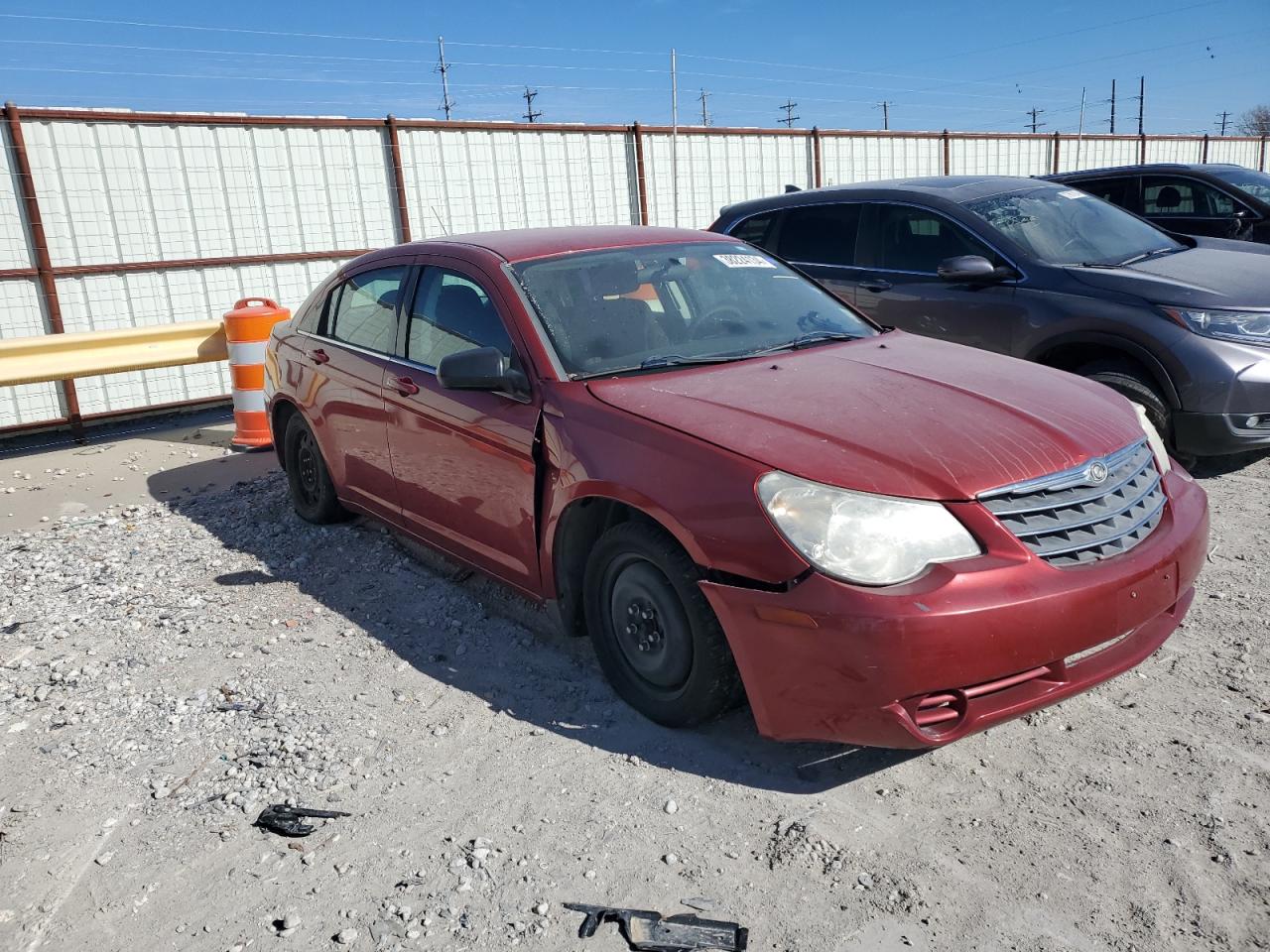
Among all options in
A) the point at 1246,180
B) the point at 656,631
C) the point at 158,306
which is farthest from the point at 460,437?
the point at 1246,180

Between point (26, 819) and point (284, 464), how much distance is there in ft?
10.3

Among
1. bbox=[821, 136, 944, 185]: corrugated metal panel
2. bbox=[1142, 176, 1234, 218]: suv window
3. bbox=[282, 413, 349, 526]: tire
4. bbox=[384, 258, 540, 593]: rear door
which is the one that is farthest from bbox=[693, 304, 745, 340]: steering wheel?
bbox=[821, 136, 944, 185]: corrugated metal panel

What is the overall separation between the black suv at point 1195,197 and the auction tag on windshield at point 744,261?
19.8 ft

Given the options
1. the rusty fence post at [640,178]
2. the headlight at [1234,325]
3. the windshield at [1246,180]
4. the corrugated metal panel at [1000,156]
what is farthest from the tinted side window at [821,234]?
the corrugated metal panel at [1000,156]

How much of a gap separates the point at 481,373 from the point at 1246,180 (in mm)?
9177

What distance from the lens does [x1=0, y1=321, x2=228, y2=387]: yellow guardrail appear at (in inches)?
316

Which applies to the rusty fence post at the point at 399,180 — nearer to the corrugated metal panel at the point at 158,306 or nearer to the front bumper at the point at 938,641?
the corrugated metal panel at the point at 158,306

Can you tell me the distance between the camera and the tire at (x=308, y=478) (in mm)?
5727

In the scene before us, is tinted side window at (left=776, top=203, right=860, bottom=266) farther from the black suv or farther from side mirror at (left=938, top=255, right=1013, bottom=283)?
the black suv

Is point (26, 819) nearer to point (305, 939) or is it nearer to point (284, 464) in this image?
point (305, 939)

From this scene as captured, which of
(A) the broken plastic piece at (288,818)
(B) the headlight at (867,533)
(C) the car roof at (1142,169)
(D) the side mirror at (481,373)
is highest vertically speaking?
(C) the car roof at (1142,169)

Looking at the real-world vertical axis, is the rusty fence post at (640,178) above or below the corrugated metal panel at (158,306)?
above

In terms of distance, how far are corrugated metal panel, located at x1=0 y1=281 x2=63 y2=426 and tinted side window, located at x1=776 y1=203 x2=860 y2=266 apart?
6.62 meters

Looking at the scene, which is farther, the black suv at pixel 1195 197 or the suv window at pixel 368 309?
the black suv at pixel 1195 197
